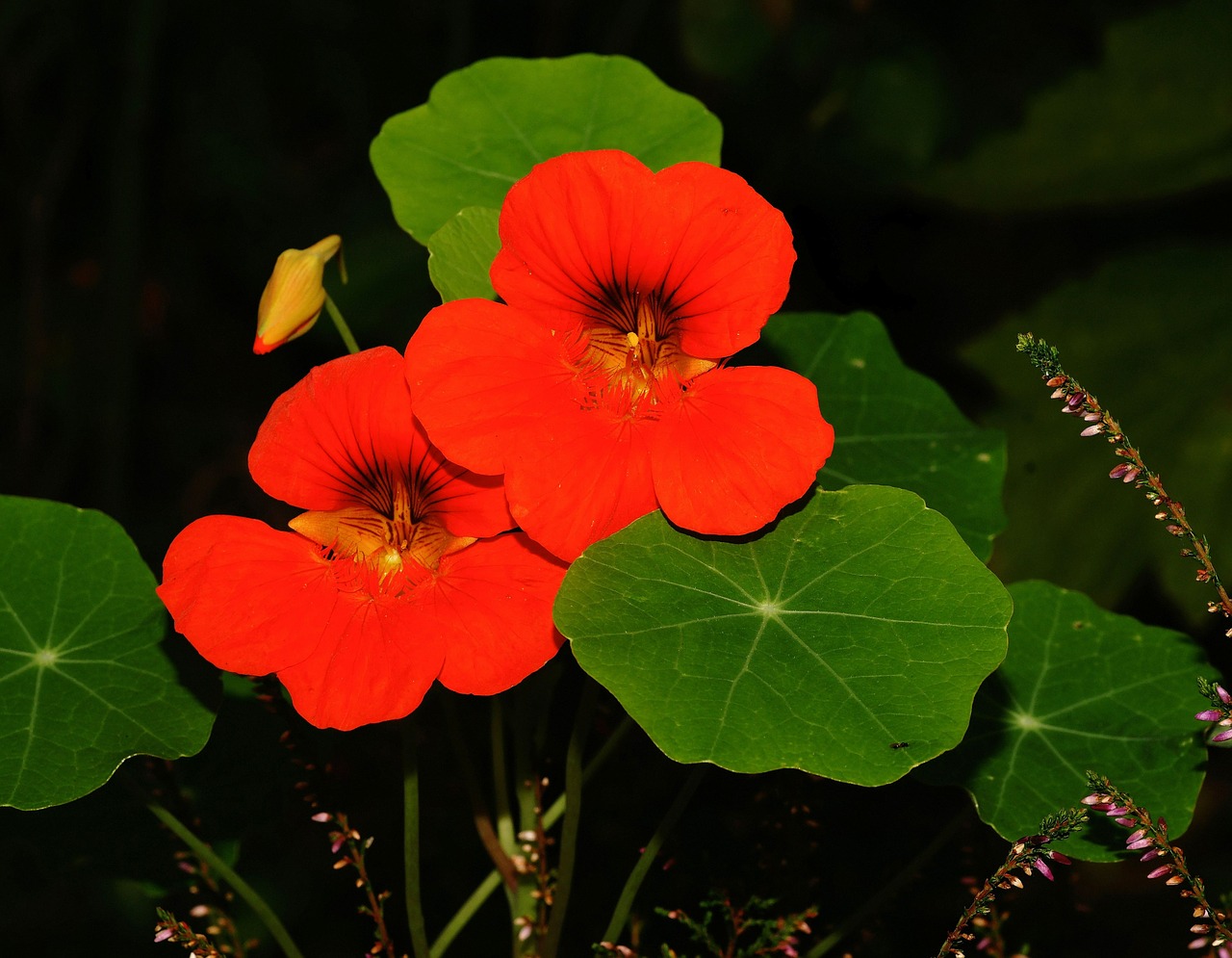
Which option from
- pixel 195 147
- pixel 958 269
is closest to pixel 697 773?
pixel 958 269

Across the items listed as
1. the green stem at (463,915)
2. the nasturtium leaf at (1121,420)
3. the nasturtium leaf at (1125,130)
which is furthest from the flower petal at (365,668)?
the nasturtium leaf at (1125,130)

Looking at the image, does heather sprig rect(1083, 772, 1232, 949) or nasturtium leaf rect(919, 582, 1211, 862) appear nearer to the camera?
heather sprig rect(1083, 772, 1232, 949)

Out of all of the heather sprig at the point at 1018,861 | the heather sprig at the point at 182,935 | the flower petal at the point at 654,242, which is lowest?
the heather sprig at the point at 182,935

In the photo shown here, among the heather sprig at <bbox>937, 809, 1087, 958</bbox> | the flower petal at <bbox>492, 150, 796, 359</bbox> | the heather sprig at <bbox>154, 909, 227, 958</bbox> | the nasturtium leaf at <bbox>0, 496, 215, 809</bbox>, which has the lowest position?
the heather sprig at <bbox>154, 909, 227, 958</bbox>

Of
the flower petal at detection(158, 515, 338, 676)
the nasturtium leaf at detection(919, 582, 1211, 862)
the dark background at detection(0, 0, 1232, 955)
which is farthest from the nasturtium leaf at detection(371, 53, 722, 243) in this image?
the dark background at detection(0, 0, 1232, 955)

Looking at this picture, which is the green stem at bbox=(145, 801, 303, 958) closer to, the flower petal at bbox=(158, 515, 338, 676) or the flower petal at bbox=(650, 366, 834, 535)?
the flower petal at bbox=(158, 515, 338, 676)

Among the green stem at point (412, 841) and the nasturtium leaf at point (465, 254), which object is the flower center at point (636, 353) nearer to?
the nasturtium leaf at point (465, 254)
